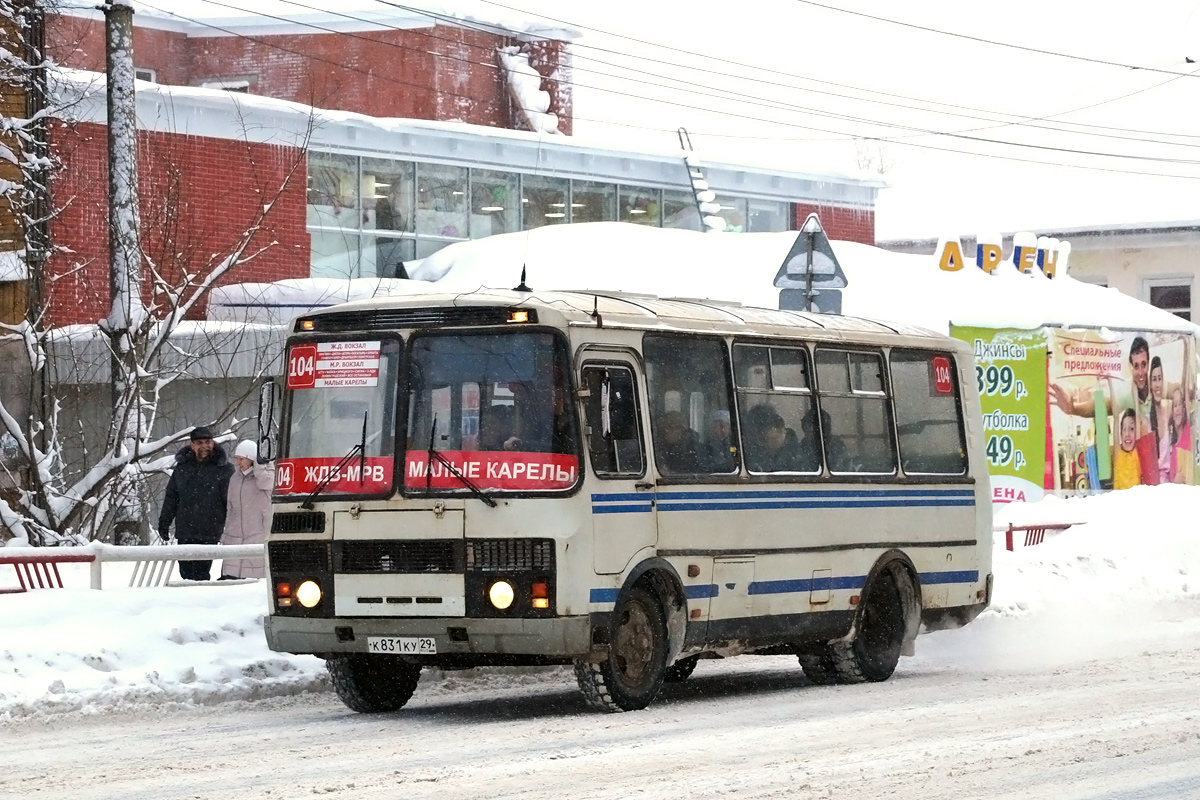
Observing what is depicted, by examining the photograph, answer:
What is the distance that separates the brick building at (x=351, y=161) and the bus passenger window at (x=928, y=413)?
648 centimetres

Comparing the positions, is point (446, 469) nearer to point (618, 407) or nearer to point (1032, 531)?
point (618, 407)

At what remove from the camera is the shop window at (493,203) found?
3791cm

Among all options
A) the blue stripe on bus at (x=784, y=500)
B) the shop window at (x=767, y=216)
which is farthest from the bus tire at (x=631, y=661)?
the shop window at (x=767, y=216)

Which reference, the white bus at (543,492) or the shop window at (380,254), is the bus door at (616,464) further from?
the shop window at (380,254)

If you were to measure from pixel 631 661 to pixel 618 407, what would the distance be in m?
1.57

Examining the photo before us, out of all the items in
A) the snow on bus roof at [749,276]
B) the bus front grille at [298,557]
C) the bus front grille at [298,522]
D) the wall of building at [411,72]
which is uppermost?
the wall of building at [411,72]

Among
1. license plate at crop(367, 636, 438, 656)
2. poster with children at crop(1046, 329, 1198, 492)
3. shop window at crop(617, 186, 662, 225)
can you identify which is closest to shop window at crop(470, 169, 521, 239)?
shop window at crop(617, 186, 662, 225)

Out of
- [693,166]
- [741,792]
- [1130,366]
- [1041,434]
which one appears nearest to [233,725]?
[741,792]

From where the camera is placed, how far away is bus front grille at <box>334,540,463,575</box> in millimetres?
11883

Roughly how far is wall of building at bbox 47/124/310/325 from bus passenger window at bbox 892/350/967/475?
44.4ft

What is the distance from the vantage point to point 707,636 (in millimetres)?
13141

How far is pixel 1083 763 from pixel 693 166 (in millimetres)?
32712

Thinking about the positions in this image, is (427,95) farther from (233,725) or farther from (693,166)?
(233,725)

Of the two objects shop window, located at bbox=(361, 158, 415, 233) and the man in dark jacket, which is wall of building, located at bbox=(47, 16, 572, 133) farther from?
the man in dark jacket
